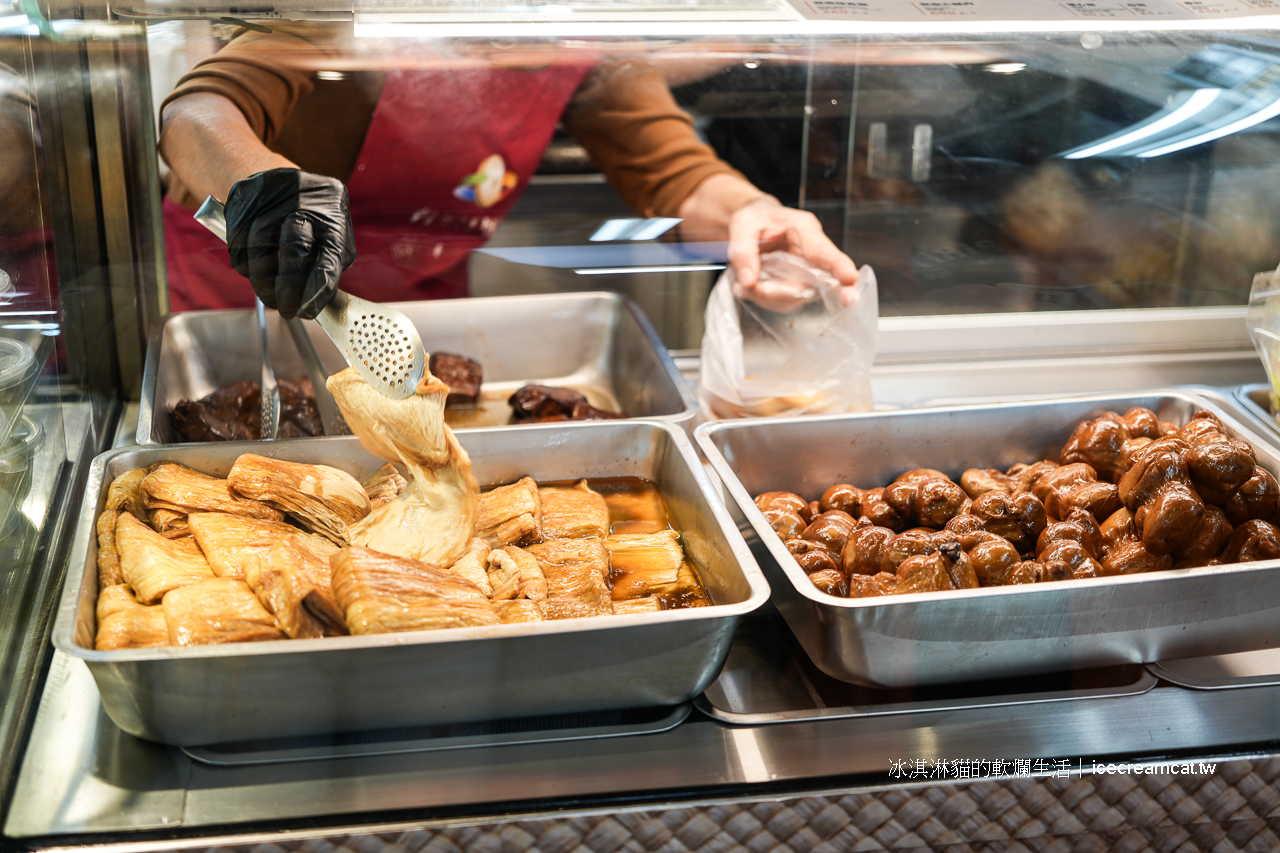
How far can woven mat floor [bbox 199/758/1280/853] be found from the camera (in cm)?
95

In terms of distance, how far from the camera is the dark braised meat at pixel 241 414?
159 centimetres

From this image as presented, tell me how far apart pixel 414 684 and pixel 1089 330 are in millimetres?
1439

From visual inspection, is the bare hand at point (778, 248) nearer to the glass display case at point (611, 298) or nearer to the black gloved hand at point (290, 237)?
the glass display case at point (611, 298)

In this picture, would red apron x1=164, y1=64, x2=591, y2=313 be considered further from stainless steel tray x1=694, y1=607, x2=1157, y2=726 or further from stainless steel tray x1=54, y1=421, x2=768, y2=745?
stainless steel tray x1=694, y1=607, x2=1157, y2=726

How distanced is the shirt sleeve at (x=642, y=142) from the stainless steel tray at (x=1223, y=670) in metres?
1.11

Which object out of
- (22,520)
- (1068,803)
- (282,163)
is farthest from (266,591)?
(1068,803)

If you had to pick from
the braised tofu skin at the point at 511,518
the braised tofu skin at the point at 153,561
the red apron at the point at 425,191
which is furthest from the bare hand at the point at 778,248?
the braised tofu skin at the point at 153,561

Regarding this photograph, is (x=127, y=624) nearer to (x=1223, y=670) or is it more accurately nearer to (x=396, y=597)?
(x=396, y=597)

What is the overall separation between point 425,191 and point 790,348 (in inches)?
28.9

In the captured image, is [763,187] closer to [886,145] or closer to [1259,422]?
[886,145]

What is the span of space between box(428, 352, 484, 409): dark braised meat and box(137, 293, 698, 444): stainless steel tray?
3cm

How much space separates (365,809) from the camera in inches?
37.1

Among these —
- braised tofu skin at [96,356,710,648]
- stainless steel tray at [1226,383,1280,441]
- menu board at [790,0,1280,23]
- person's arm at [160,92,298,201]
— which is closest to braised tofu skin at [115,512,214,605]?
braised tofu skin at [96,356,710,648]

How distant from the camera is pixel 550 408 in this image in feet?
5.74
